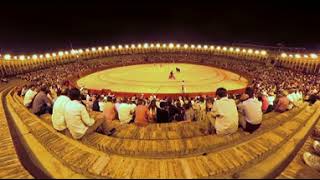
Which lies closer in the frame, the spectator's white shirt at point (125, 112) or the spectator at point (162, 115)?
the spectator's white shirt at point (125, 112)

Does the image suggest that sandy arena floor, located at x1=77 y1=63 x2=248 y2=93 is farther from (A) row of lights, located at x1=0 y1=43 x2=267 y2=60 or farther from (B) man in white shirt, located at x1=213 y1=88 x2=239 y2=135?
(B) man in white shirt, located at x1=213 y1=88 x2=239 y2=135

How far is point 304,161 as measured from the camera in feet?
15.9

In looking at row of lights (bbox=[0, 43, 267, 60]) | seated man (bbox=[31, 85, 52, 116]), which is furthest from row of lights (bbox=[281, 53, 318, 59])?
seated man (bbox=[31, 85, 52, 116])

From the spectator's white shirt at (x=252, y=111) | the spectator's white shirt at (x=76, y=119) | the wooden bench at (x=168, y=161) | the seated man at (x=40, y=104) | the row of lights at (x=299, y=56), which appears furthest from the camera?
the row of lights at (x=299, y=56)

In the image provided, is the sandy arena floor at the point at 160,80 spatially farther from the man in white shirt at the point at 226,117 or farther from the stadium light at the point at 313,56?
the man in white shirt at the point at 226,117

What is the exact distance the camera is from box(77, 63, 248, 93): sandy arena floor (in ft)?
94.9

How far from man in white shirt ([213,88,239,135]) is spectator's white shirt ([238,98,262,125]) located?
1.57 feet

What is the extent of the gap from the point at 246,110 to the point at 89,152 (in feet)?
14.1

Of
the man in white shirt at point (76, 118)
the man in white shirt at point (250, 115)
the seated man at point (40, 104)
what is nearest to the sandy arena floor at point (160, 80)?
the seated man at point (40, 104)

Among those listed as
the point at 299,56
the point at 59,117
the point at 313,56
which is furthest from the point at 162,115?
the point at 299,56

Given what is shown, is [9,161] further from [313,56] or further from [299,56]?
[299,56]

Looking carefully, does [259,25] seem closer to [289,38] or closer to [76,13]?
[289,38]

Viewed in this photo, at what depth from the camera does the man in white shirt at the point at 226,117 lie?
587 cm

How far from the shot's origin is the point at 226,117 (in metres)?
5.85
